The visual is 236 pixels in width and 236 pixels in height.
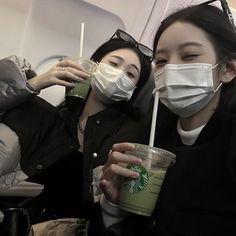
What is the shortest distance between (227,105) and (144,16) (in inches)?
46.5

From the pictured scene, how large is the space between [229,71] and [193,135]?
0.21m

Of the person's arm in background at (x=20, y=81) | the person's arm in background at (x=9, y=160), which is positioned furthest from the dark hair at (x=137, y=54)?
the person's arm in background at (x=9, y=160)

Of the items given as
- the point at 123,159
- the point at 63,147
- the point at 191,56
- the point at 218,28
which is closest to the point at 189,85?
the point at 191,56

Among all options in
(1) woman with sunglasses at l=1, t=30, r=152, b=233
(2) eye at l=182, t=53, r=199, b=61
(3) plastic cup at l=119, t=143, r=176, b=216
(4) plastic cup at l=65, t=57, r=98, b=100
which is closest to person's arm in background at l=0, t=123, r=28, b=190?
(1) woman with sunglasses at l=1, t=30, r=152, b=233

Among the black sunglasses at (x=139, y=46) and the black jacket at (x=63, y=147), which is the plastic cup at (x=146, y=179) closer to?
the black jacket at (x=63, y=147)

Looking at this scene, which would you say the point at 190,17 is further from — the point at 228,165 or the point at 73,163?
the point at 73,163

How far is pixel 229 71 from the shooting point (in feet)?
3.37

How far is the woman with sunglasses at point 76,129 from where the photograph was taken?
4.20 feet

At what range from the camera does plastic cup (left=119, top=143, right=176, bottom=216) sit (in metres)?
0.82

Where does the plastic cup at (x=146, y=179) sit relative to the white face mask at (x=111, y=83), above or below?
below

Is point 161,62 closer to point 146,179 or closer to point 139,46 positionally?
point 146,179

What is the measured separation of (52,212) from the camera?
1.28 meters

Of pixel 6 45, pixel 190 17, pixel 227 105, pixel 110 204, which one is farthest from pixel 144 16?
pixel 110 204

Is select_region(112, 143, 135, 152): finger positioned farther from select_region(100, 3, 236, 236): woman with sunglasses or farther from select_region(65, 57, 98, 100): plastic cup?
select_region(65, 57, 98, 100): plastic cup
